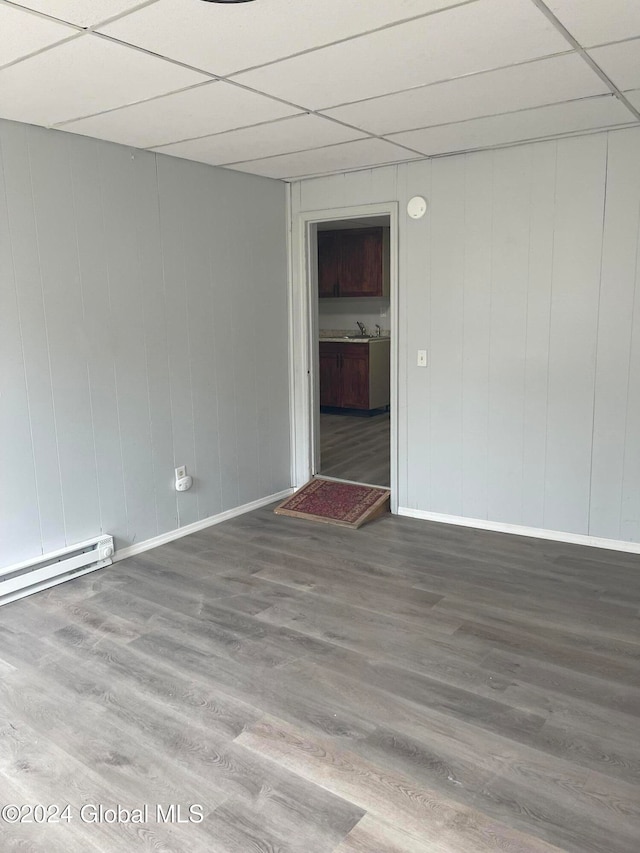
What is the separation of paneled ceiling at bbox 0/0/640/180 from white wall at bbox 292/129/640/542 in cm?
32

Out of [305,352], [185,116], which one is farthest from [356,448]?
[185,116]

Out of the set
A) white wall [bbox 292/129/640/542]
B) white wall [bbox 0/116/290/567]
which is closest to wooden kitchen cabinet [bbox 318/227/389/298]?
white wall [bbox 0/116/290/567]

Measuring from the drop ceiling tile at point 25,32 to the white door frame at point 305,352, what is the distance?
8.78ft

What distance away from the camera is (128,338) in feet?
12.7

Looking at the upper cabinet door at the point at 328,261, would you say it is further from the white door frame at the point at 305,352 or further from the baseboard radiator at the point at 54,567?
the baseboard radiator at the point at 54,567

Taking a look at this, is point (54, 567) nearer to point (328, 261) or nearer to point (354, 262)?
point (354, 262)

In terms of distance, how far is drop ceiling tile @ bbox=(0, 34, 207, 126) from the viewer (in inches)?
94.3

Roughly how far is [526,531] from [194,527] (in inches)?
86.8

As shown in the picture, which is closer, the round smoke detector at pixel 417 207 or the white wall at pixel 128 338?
the white wall at pixel 128 338

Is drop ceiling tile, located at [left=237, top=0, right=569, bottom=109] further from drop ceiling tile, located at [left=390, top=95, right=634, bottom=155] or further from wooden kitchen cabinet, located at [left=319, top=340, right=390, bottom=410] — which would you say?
wooden kitchen cabinet, located at [left=319, top=340, right=390, bottom=410]

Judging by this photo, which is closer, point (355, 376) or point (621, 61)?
point (621, 61)

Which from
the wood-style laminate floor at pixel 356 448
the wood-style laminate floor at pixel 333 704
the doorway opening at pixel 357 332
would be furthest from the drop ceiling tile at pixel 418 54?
the doorway opening at pixel 357 332

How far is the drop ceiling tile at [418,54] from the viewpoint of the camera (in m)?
2.19

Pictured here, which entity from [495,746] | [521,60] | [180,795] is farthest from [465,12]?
[180,795]
